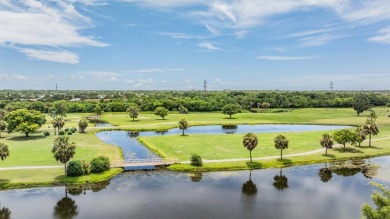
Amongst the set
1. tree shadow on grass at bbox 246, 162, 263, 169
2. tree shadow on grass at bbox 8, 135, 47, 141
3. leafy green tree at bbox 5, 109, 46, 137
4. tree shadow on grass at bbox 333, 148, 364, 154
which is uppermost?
leafy green tree at bbox 5, 109, 46, 137

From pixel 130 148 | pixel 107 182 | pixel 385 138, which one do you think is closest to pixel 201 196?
pixel 107 182

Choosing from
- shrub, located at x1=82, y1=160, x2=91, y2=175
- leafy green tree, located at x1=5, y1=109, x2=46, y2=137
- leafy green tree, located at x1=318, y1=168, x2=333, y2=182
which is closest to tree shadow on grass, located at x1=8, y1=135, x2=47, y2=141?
leafy green tree, located at x1=5, y1=109, x2=46, y2=137

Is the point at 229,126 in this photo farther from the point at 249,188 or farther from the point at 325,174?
the point at 249,188

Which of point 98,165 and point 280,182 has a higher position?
point 98,165

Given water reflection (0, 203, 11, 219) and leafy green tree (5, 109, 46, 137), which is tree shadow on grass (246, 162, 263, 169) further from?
leafy green tree (5, 109, 46, 137)

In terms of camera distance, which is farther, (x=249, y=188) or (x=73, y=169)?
(x=73, y=169)

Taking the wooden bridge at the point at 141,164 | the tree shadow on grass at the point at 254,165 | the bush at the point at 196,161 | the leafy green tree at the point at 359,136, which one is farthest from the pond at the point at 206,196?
the leafy green tree at the point at 359,136

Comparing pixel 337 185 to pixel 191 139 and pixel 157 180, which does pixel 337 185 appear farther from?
pixel 191 139

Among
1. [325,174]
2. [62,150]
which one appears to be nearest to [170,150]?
[62,150]
